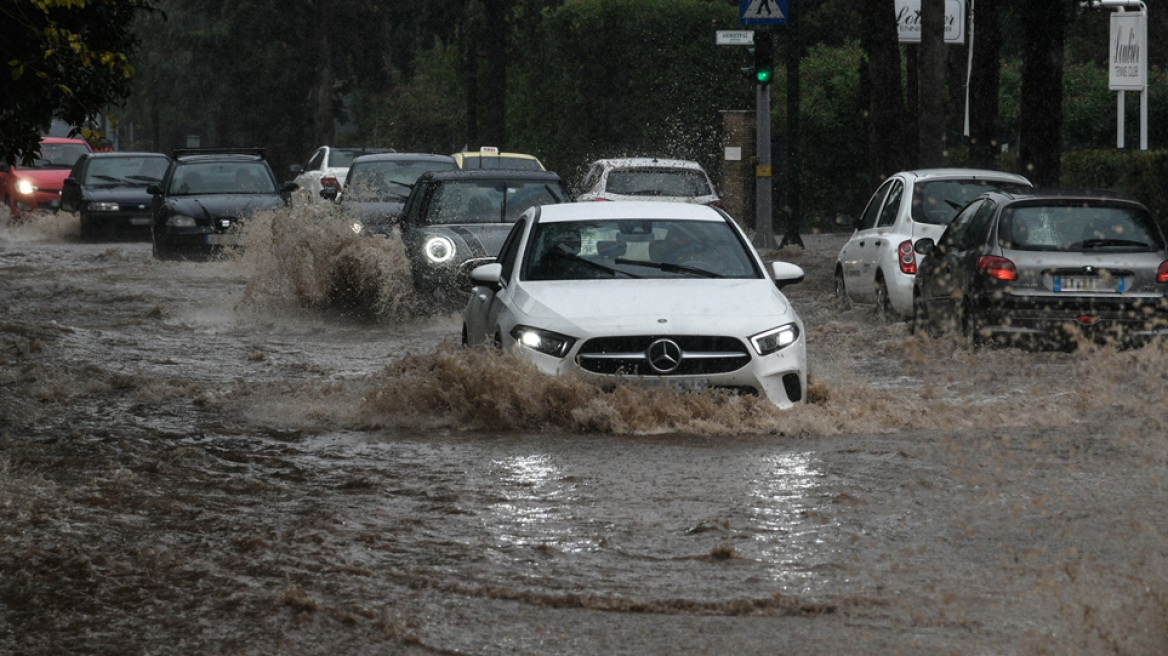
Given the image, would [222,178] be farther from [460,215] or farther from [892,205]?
[892,205]

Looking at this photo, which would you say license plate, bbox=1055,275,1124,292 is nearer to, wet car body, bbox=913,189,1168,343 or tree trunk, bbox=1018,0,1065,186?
wet car body, bbox=913,189,1168,343

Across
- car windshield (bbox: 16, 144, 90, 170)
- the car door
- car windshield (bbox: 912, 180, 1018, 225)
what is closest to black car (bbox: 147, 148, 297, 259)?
the car door

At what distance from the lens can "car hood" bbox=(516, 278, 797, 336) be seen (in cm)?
1016

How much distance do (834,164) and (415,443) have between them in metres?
27.7

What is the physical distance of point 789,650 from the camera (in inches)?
228

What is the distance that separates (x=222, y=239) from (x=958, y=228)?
1378 cm

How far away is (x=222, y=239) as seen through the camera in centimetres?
2641

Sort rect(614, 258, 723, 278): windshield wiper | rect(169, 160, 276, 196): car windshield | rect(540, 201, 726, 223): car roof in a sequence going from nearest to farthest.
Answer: rect(614, 258, 723, 278): windshield wiper, rect(540, 201, 726, 223): car roof, rect(169, 160, 276, 196): car windshield

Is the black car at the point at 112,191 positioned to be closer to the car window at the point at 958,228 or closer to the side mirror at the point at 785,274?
the car window at the point at 958,228

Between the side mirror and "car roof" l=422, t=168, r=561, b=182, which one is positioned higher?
"car roof" l=422, t=168, r=561, b=182

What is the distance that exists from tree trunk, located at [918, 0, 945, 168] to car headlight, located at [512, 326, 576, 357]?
55.6 feet

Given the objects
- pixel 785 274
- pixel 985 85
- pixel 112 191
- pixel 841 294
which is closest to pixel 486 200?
pixel 841 294

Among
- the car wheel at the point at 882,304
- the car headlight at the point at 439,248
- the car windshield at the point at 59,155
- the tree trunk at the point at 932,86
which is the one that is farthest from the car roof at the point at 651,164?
the car windshield at the point at 59,155

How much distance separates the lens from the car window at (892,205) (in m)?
17.6
